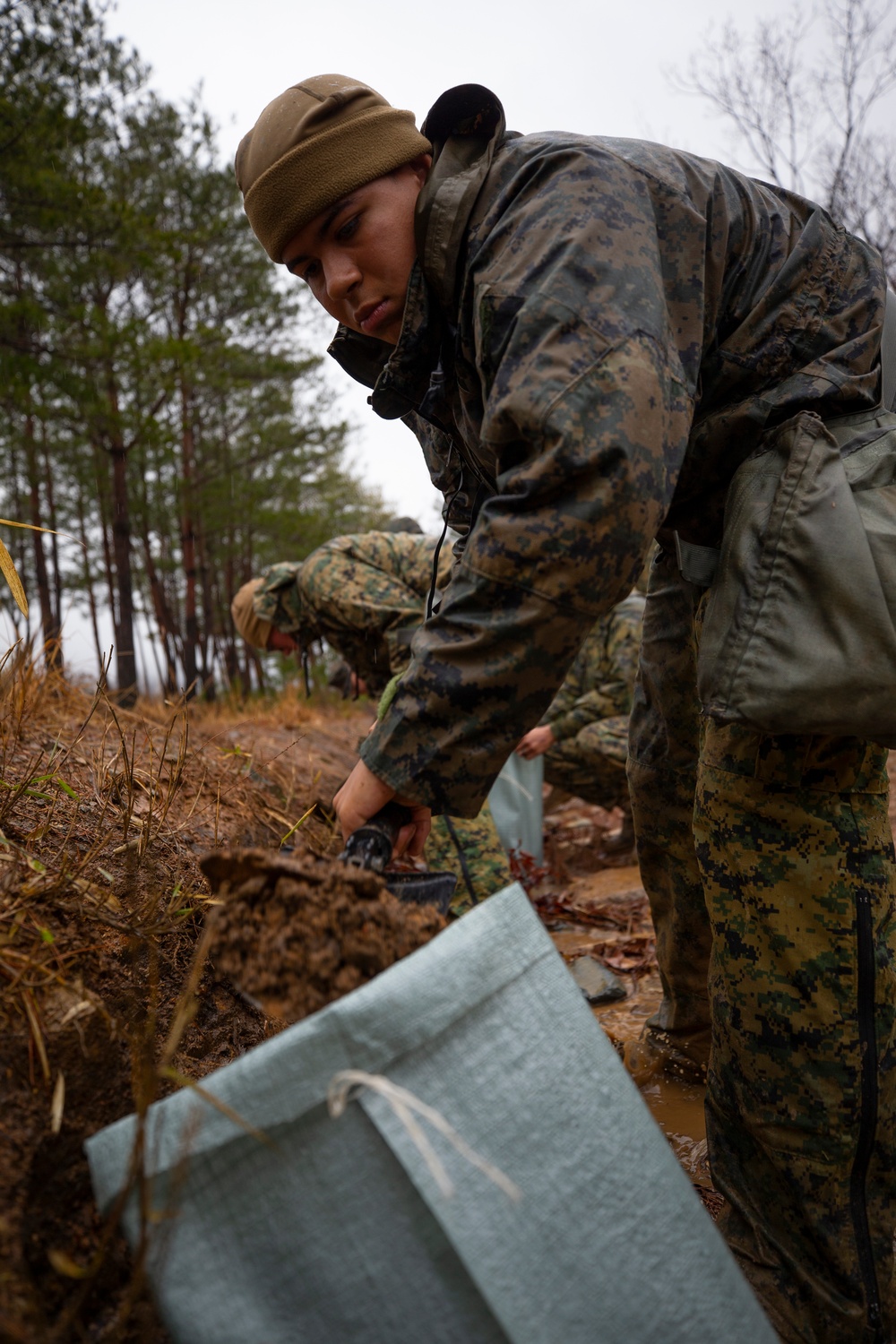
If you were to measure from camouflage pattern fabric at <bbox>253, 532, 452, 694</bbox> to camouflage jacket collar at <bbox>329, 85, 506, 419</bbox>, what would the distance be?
242cm

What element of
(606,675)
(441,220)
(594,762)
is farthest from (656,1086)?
(606,675)

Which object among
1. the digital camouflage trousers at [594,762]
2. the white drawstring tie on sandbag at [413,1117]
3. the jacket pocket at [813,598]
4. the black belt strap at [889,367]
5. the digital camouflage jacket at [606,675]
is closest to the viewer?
the white drawstring tie on sandbag at [413,1117]

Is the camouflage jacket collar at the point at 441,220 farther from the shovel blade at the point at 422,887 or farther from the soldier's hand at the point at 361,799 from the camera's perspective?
the shovel blade at the point at 422,887

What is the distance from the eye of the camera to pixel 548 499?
120 centimetres

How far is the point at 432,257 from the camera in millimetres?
1501

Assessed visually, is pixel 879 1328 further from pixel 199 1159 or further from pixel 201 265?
pixel 201 265

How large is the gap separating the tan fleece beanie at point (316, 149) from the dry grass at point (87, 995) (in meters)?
1.20

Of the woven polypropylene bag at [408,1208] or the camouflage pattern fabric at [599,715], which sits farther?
the camouflage pattern fabric at [599,715]

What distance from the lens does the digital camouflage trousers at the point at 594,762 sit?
16.7ft

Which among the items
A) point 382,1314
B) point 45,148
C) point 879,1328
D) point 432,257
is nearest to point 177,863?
point 382,1314

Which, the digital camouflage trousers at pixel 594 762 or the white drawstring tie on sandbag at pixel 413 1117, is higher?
the white drawstring tie on sandbag at pixel 413 1117

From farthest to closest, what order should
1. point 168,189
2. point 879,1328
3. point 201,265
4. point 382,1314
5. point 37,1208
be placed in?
point 201,265
point 168,189
point 879,1328
point 37,1208
point 382,1314

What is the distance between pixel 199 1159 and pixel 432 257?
1.37 m

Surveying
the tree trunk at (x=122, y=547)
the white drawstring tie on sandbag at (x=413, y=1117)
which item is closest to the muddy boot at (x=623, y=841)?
the white drawstring tie on sandbag at (x=413, y=1117)
